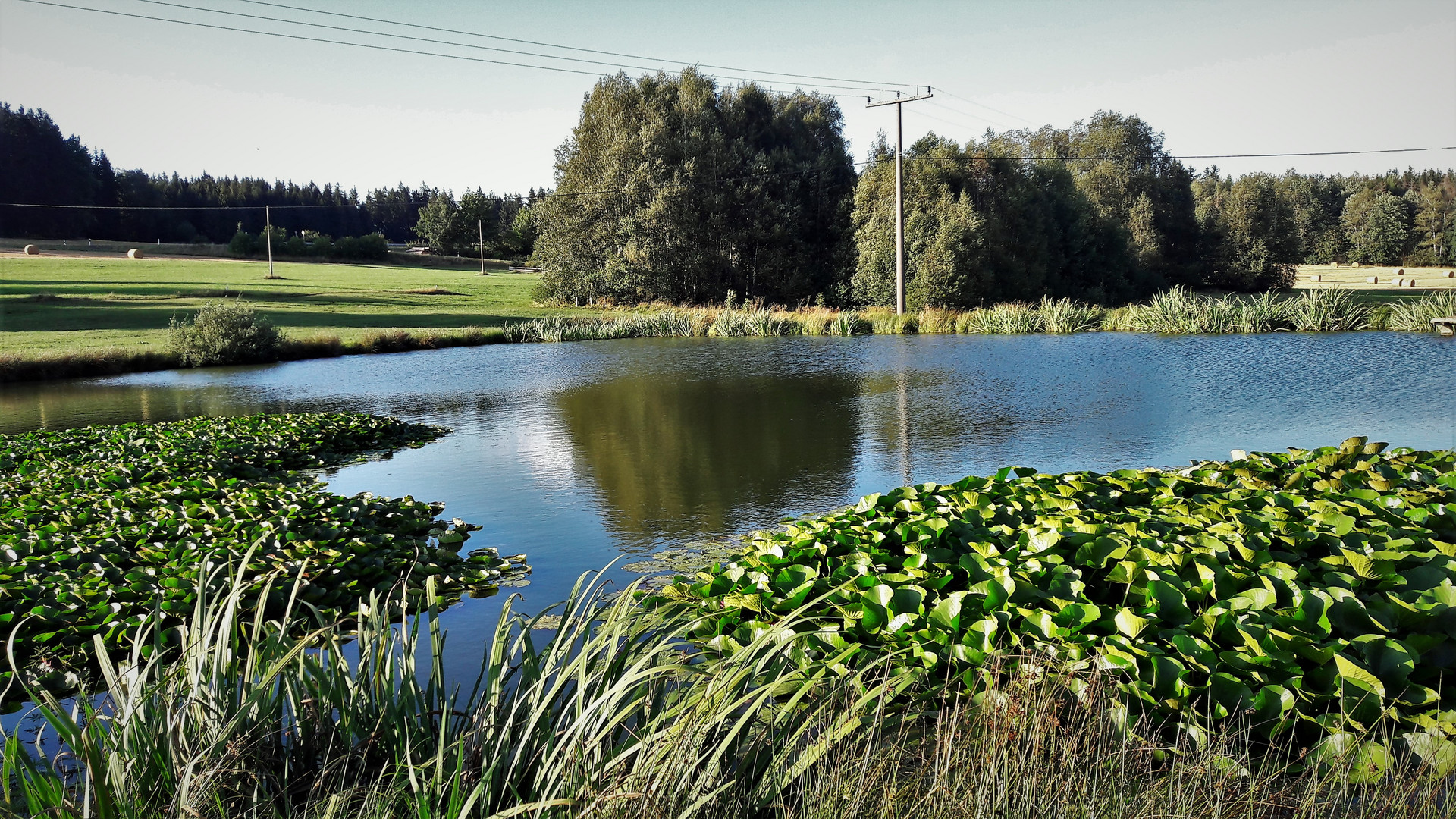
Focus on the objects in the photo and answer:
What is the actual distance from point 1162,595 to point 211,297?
3843cm

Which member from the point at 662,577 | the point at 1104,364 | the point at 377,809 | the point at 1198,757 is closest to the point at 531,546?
the point at 662,577

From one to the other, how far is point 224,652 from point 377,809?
29.8 inches

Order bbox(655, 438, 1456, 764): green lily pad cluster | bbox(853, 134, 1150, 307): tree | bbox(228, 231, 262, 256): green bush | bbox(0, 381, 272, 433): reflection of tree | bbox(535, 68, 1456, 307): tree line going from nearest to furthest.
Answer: bbox(655, 438, 1456, 764): green lily pad cluster → bbox(0, 381, 272, 433): reflection of tree → bbox(853, 134, 1150, 307): tree → bbox(535, 68, 1456, 307): tree line → bbox(228, 231, 262, 256): green bush

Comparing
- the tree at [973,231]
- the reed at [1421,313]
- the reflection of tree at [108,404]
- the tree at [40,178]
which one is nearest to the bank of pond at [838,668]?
the reflection of tree at [108,404]

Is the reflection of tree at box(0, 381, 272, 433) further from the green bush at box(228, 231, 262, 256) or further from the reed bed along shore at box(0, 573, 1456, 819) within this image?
the green bush at box(228, 231, 262, 256)

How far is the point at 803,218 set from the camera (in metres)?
38.0

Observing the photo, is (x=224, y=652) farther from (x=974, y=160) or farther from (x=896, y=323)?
(x=974, y=160)

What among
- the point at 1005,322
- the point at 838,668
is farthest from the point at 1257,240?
the point at 838,668

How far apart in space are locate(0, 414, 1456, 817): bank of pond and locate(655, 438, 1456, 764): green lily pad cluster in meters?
0.01

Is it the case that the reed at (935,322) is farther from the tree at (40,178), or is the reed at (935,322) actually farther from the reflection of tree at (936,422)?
the tree at (40,178)

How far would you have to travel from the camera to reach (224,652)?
8.30 ft

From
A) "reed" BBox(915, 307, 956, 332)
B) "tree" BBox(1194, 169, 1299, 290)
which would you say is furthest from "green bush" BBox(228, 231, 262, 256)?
"tree" BBox(1194, 169, 1299, 290)

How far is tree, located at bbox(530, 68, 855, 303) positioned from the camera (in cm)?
Result: 3472

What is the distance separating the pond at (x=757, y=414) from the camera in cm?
681
